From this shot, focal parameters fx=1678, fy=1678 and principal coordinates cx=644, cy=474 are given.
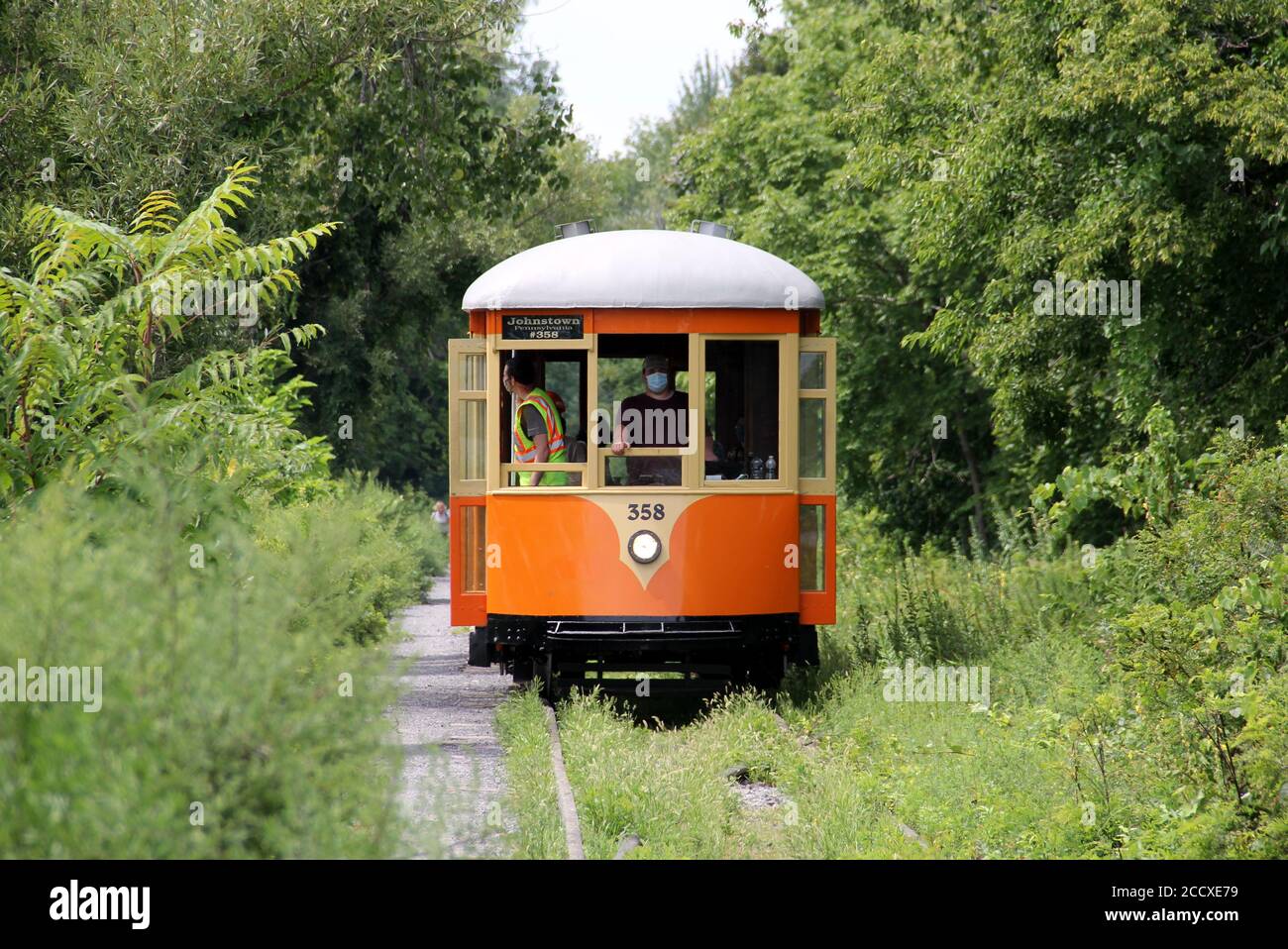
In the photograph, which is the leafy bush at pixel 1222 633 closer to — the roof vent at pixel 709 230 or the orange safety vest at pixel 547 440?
the roof vent at pixel 709 230

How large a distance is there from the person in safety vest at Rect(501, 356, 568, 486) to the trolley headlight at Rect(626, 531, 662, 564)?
2.10 ft

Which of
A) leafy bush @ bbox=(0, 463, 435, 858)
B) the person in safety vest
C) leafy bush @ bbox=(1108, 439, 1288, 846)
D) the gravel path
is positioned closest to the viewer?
leafy bush @ bbox=(0, 463, 435, 858)

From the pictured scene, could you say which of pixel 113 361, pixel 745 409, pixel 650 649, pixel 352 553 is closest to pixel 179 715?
pixel 352 553

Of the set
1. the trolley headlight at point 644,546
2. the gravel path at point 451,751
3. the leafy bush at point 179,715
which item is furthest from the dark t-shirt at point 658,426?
the leafy bush at point 179,715

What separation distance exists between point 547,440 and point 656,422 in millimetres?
755

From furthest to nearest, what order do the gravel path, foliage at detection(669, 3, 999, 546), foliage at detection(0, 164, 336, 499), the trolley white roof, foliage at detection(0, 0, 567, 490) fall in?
foliage at detection(669, 3, 999, 546) < foliage at detection(0, 0, 567, 490) < the trolley white roof < foliage at detection(0, 164, 336, 499) < the gravel path

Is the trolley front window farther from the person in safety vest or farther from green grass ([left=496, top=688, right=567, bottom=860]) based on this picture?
green grass ([left=496, top=688, right=567, bottom=860])

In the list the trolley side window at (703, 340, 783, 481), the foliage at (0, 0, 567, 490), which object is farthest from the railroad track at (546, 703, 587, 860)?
the foliage at (0, 0, 567, 490)

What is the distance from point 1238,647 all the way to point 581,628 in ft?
14.2

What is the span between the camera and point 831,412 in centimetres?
1152

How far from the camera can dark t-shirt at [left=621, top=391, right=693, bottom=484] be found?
11281mm

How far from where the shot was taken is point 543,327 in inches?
441

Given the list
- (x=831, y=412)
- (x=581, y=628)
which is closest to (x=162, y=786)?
(x=581, y=628)

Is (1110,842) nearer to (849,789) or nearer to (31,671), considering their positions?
(849,789)
